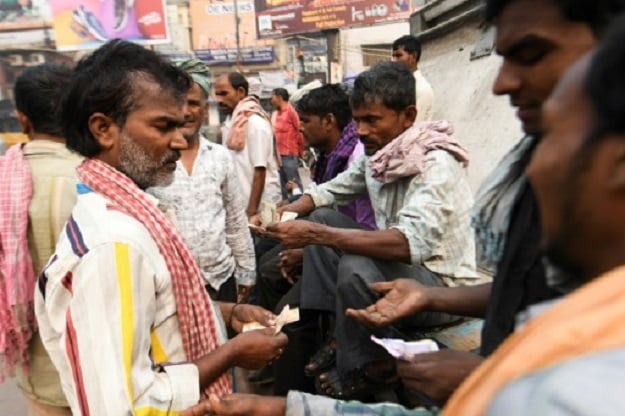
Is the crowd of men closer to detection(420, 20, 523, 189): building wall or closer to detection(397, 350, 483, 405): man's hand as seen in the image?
detection(397, 350, 483, 405): man's hand

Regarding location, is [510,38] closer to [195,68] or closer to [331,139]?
[195,68]

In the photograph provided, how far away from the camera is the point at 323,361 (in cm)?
226

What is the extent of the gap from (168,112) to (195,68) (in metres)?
1.55

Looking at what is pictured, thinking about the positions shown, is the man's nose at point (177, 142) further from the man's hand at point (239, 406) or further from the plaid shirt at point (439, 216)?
the plaid shirt at point (439, 216)

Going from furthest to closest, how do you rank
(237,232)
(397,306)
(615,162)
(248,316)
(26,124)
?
(237,232)
(26,124)
(248,316)
(397,306)
(615,162)

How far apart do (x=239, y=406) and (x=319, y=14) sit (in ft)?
65.6

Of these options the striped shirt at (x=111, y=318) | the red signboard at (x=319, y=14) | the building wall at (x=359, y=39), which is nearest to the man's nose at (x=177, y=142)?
the striped shirt at (x=111, y=318)

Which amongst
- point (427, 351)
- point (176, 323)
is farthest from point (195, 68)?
point (427, 351)

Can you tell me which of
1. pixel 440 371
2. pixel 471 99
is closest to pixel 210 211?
pixel 440 371

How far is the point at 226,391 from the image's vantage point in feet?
4.54

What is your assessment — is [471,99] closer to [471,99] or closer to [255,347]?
[471,99]

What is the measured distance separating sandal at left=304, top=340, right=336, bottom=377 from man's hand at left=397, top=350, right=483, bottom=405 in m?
1.03

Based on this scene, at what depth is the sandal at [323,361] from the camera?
2.25 m

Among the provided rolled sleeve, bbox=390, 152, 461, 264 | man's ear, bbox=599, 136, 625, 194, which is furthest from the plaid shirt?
man's ear, bbox=599, 136, 625, 194
